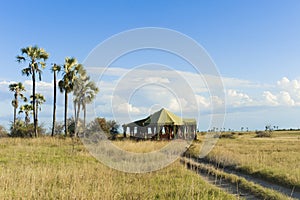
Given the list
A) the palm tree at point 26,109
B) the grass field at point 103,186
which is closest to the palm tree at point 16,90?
the palm tree at point 26,109

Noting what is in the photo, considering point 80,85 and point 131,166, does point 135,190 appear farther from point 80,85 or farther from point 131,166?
point 80,85

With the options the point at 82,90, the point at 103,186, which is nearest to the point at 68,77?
the point at 82,90

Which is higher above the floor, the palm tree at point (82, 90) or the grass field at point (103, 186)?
the palm tree at point (82, 90)

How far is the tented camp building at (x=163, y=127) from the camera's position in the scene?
3547cm

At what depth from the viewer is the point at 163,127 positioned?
36.0 m

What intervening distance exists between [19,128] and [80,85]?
10.1 m

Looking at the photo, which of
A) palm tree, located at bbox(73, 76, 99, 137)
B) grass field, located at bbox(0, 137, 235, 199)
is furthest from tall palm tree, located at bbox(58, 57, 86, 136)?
grass field, located at bbox(0, 137, 235, 199)

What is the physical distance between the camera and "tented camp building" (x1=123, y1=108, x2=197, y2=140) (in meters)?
35.5

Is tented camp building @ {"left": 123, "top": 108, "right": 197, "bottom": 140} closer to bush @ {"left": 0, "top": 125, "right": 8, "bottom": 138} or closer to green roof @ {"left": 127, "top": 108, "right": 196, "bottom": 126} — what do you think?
green roof @ {"left": 127, "top": 108, "right": 196, "bottom": 126}

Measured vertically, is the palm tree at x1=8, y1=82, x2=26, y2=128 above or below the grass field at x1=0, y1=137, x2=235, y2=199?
above

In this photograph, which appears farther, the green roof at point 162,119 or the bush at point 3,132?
the bush at point 3,132

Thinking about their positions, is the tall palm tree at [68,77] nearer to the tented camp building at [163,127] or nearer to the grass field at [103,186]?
the tented camp building at [163,127]

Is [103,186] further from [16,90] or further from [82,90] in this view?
[16,90]

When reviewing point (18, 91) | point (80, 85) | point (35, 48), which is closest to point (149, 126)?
point (80, 85)
